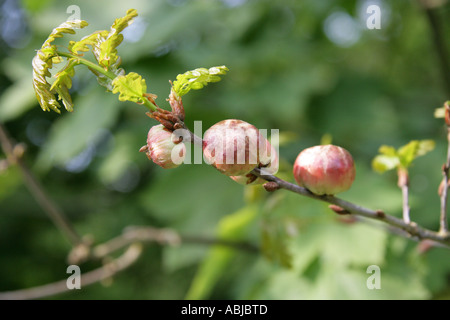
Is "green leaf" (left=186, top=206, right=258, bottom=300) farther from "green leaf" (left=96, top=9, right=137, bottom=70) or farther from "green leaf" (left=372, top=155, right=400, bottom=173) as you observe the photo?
"green leaf" (left=96, top=9, right=137, bottom=70)

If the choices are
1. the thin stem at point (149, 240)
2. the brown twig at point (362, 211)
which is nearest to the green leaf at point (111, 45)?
the brown twig at point (362, 211)

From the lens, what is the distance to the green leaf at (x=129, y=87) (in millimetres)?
476

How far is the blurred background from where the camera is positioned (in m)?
1.27

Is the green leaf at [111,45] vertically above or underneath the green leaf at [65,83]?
above

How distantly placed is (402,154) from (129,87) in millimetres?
443

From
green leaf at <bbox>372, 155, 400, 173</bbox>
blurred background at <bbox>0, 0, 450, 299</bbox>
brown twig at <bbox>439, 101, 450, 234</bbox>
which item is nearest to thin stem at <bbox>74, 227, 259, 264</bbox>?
blurred background at <bbox>0, 0, 450, 299</bbox>

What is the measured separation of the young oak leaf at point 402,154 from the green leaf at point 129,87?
408 mm

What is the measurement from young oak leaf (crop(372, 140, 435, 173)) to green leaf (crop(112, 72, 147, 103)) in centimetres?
41

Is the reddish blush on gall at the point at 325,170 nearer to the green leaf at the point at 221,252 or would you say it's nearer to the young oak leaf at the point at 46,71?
the young oak leaf at the point at 46,71

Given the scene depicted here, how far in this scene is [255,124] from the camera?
181 cm

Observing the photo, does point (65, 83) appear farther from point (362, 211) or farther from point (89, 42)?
point (362, 211)

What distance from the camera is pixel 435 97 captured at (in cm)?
240

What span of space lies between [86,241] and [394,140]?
1.33 meters

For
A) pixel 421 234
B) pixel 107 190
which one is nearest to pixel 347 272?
pixel 421 234
